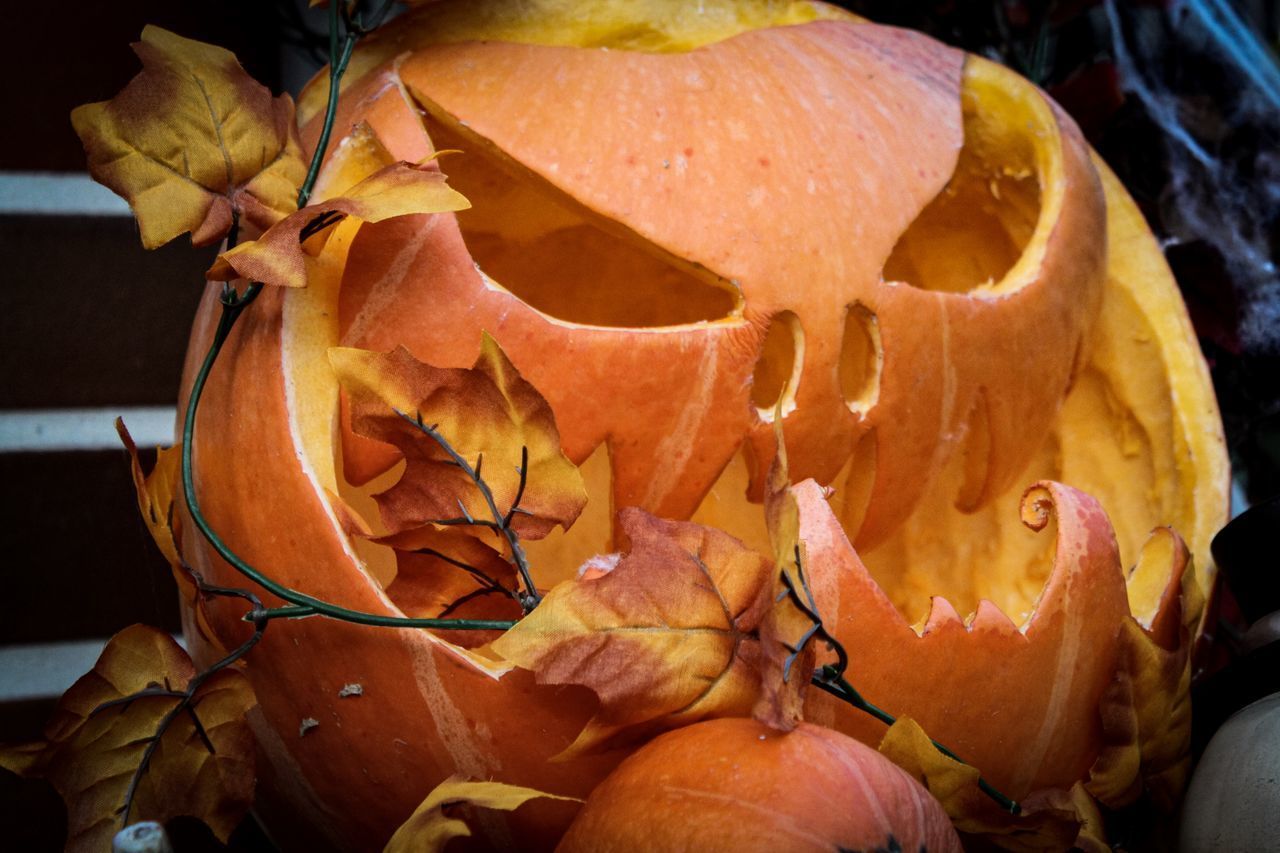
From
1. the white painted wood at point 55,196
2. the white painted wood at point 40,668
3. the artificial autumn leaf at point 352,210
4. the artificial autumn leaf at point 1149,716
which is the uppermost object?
the artificial autumn leaf at point 352,210

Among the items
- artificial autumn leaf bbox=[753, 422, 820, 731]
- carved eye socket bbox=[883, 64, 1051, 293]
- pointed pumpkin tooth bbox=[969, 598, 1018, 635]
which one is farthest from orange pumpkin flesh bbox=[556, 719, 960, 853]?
carved eye socket bbox=[883, 64, 1051, 293]

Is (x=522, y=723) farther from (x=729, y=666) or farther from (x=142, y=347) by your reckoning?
(x=142, y=347)

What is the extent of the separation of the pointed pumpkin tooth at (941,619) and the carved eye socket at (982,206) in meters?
0.21

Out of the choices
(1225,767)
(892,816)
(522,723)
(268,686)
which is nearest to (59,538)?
(268,686)

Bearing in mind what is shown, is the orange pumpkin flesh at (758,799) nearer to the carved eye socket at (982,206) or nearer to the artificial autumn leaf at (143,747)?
the artificial autumn leaf at (143,747)

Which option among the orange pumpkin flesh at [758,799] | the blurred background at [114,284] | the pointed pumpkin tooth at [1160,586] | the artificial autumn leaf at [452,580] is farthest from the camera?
the blurred background at [114,284]

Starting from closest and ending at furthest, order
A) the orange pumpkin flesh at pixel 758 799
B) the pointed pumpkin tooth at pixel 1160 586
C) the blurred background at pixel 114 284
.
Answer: the orange pumpkin flesh at pixel 758 799
the pointed pumpkin tooth at pixel 1160 586
the blurred background at pixel 114 284

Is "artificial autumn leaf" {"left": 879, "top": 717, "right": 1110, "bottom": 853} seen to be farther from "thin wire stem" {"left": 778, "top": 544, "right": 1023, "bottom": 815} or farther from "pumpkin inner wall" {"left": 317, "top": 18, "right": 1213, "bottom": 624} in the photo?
"pumpkin inner wall" {"left": 317, "top": 18, "right": 1213, "bottom": 624}

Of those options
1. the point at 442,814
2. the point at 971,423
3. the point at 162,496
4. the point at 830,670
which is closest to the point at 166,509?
the point at 162,496

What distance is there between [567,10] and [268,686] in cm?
41

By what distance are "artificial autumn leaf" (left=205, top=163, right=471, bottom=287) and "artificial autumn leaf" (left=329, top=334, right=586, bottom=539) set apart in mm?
51

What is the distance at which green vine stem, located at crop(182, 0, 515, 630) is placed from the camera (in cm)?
48

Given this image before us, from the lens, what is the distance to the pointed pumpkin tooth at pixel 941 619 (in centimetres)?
52

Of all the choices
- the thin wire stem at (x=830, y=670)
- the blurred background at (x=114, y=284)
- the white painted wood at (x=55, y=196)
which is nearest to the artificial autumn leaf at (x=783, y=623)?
the thin wire stem at (x=830, y=670)
